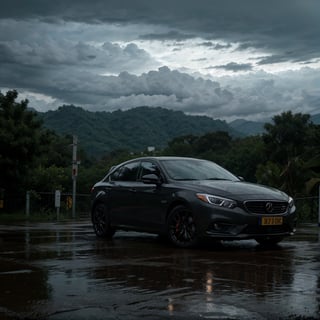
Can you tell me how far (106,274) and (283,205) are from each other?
3837 millimetres

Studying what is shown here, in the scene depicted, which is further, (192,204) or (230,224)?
(192,204)

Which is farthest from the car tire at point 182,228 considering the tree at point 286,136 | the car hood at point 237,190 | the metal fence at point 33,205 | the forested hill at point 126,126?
the forested hill at point 126,126

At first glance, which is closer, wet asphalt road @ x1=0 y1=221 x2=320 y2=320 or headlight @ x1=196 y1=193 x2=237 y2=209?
wet asphalt road @ x1=0 y1=221 x2=320 y2=320

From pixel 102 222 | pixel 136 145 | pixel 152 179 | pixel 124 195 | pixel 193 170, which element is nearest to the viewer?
pixel 152 179

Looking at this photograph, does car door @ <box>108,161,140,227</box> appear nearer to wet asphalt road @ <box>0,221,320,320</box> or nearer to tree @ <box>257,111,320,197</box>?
wet asphalt road @ <box>0,221,320,320</box>

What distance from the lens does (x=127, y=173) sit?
37.9 ft

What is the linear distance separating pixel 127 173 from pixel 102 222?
3.79 feet

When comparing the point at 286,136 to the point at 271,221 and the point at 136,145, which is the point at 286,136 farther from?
the point at 136,145

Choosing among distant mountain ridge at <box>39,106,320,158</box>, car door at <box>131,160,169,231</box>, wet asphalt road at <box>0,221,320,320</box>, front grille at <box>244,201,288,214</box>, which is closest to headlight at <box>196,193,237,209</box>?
front grille at <box>244,201,288,214</box>

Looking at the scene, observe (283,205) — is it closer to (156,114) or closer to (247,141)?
(247,141)

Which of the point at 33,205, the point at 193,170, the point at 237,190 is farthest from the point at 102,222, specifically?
the point at 33,205

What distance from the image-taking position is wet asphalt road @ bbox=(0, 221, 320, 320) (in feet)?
16.0

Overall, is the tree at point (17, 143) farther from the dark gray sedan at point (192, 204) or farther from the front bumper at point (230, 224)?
the front bumper at point (230, 224)

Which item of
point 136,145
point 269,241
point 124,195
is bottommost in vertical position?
point 269,241
